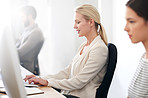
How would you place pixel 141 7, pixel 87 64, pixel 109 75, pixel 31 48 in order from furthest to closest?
pixel 31 48, pixel 87 64, pixel 109 75, pixel 141 7

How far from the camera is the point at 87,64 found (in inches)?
62.7

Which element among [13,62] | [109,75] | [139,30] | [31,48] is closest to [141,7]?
[139,30]

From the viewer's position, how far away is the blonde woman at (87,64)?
1.57 m

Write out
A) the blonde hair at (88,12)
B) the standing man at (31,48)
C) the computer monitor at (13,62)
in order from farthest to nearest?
1. the standing man at (31,48)
2. the blonde hair at (88,12)
3. the computer monitor at (13,62)

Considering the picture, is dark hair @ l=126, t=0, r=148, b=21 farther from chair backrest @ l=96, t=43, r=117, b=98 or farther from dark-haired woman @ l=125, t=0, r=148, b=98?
chair backrest @ l=96, t=43, r=117, b=98

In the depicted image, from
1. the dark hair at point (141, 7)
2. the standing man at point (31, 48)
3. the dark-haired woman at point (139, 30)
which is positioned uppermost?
the dark hair at point (141, 7)

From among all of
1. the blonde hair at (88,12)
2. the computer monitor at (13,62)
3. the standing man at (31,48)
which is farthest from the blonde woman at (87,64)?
the standing man at (31,48)

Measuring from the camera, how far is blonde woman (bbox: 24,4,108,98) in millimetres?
1571

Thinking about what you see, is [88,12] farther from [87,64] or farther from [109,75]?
[109,75]

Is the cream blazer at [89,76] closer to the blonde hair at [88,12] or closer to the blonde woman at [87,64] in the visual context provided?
the blonde woman at [87,64]

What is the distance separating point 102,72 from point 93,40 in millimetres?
237

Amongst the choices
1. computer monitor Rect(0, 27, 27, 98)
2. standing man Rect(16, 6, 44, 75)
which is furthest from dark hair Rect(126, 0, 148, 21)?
standing man Rect(16, 6, 44, 75)

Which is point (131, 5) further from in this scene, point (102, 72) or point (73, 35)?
point (73, 35)

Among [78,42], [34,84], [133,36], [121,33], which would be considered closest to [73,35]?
[78,42]
